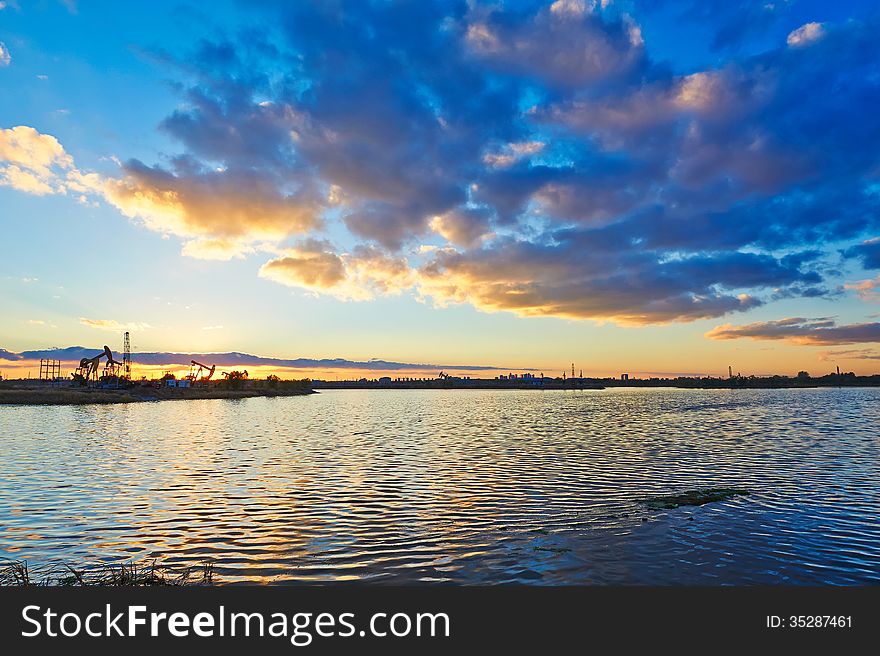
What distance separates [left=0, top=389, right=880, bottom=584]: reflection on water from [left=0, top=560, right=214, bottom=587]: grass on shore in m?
0.88

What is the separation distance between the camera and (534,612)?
Result: 13.7 meters

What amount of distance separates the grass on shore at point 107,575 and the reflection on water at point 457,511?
0.88 metres

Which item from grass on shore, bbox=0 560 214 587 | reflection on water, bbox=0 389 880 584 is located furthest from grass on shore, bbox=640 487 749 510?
grass on shore, bbox=0 560 214 587

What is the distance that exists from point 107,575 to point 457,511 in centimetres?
1453

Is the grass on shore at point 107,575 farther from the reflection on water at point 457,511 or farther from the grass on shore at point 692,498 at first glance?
the grass on shore at point 692,498

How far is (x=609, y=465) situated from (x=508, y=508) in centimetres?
1643

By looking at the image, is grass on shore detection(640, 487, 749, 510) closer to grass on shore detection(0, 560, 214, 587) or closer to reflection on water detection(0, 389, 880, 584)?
reflection on water detection(0, 389, 880, 584)

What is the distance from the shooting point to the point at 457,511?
25.7 meters

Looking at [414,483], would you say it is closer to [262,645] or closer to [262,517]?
[262,517]

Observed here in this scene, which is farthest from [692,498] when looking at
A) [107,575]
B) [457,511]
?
[107,575]

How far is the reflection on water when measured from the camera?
698 inches

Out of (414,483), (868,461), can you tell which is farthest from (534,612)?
(868,461)

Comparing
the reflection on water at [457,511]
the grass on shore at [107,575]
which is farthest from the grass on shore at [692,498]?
the grass on shore at [107,575]

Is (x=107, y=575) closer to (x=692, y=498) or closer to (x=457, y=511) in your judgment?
→ (x=457, y=511)
